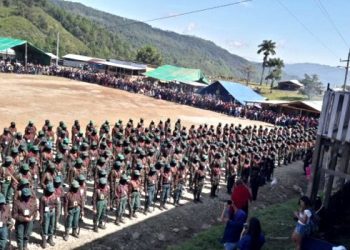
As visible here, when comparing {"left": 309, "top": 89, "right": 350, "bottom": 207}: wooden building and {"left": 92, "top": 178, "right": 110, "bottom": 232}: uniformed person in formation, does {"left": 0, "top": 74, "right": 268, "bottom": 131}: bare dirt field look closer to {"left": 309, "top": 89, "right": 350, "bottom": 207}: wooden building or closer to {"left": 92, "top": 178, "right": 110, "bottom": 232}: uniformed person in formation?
{"left": 92, "top": 178, "right": 110, "bottom": 232}: uniformed person in formation

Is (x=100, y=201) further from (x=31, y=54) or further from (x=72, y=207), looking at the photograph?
(x=31, y=54)

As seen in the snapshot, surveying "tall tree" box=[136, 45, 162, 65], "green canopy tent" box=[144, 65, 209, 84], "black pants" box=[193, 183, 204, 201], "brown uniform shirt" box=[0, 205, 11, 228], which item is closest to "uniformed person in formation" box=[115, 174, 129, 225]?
"brown uniform shirt" box=[0, 205, 11, 228]

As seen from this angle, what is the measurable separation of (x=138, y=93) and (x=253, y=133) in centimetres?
2432

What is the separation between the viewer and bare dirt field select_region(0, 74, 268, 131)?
25391 millimetres

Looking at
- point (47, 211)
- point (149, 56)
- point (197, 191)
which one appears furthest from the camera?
point (149, 56)

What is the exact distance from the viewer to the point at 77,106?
1199 inches

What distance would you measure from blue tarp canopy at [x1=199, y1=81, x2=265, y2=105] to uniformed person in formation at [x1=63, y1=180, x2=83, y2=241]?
34.0m

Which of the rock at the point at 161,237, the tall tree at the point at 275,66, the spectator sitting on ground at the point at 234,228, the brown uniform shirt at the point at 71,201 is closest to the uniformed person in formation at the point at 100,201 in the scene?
the brown uniform shirt at the point at 71,201

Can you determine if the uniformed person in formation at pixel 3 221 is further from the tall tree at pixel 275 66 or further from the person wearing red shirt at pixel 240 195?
the tall tree at pixel 275 66

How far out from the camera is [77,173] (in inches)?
451

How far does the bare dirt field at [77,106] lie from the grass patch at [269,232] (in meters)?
14.0

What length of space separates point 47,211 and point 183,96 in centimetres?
3419

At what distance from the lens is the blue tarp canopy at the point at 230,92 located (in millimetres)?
42594

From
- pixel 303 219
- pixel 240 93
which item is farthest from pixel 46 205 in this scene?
pixel 240 93
